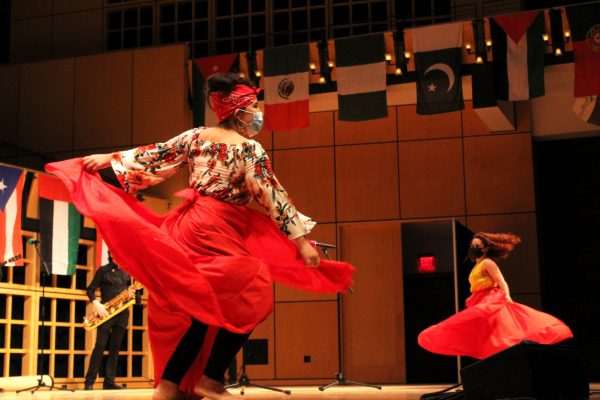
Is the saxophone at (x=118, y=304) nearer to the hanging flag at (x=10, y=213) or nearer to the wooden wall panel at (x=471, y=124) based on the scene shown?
the hanging flag at (x=10, y=213)

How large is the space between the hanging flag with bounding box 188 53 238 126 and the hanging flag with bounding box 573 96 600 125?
4.40 meters

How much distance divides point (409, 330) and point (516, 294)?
5.18ft

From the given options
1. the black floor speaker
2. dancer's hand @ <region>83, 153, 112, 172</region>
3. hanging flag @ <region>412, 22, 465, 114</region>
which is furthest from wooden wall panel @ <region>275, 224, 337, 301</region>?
dancer's hand @ <region>83, 153, 112, 172</region>

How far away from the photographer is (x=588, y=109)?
395 inches

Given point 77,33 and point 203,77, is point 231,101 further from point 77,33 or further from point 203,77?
point 77,33

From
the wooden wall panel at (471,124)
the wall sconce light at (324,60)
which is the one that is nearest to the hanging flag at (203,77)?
the wall sconce light at (324,60)

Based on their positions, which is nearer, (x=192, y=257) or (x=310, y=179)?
(x=192, y=257)

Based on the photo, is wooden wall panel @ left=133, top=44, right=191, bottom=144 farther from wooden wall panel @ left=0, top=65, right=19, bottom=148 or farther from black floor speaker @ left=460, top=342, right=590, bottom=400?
black floor speaker @ left=460, top=342, right=590, bottom=400

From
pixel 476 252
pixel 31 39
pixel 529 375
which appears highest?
pixel 31 39

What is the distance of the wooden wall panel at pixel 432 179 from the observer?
462 inches

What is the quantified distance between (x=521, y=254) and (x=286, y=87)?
3932mm

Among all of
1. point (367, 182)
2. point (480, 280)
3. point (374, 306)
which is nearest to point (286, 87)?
point (367, 182)

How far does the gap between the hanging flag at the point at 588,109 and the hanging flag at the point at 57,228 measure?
6.24m

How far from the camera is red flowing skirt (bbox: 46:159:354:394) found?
325 centimetres
